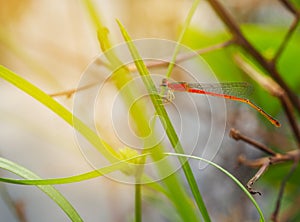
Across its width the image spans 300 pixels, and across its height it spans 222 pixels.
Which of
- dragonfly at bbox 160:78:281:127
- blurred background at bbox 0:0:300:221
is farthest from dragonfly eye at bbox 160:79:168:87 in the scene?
blurred background at bbox 0:0:300:221

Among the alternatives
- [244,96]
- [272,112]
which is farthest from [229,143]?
[244,96]

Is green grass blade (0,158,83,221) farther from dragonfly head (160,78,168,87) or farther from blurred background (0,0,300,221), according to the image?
blurred background (0,0,300,221)

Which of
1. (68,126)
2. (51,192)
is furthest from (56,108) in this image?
(68,126)

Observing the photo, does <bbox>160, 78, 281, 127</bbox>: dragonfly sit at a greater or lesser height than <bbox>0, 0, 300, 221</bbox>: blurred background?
lesser

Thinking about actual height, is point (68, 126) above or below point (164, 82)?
above

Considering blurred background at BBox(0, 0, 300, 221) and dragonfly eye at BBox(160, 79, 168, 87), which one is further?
blurred background at BBox(0, 0, 300, 221)

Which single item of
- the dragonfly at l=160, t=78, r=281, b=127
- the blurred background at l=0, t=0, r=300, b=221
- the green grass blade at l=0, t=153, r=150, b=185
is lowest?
the green grass blade at l=0, t=153, r=150, b=185

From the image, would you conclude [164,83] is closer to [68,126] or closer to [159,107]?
[159,107]

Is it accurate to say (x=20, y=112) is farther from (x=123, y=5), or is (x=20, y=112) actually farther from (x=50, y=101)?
(x=50, y=101)
